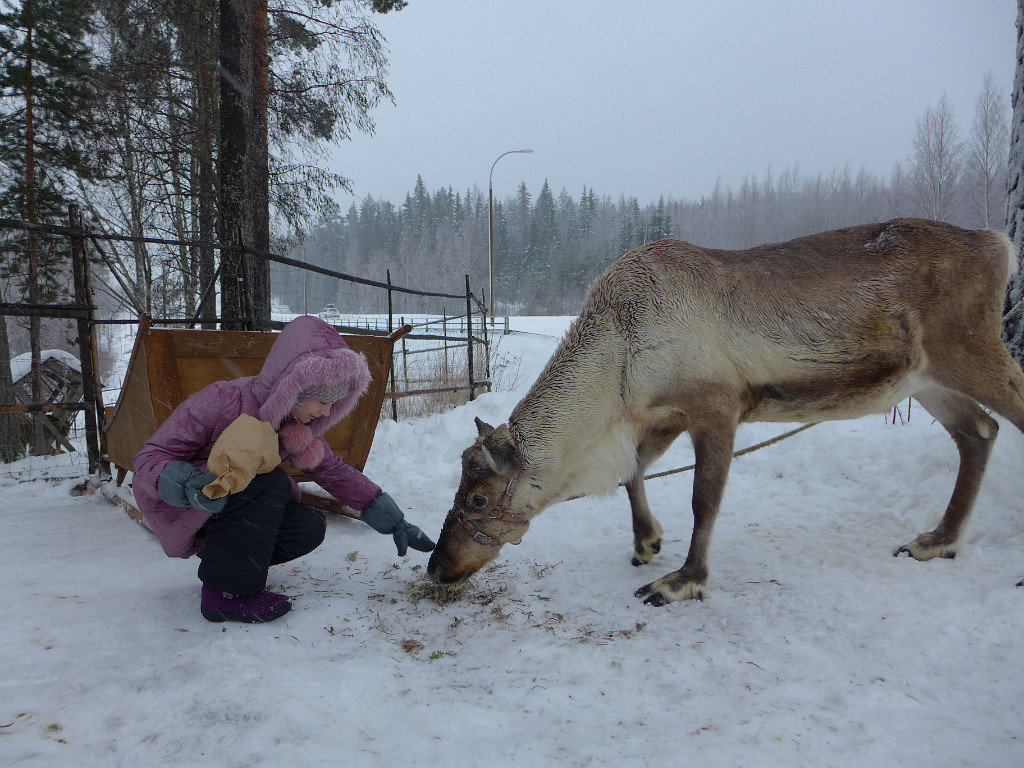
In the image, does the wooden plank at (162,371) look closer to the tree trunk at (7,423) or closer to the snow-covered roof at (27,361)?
the tree trunk at (7,423)

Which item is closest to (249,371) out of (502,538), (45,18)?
(502,538)

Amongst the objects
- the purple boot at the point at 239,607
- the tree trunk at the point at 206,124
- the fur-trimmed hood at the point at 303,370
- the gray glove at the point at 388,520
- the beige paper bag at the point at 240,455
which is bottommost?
the purple boot at the point at 239,607

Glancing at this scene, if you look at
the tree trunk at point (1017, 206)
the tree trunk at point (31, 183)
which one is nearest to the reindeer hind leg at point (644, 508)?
the tree trunk at point (1017, 206)

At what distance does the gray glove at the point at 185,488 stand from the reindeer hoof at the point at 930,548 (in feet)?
11.8

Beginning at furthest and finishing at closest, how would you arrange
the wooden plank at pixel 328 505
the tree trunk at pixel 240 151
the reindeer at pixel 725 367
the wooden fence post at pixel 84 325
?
the tree trunk at pixel 240 151
the wooden fence post at pixel 84 325
the wooden plank at pixel 328 505
the reindeer at pixel 725 367

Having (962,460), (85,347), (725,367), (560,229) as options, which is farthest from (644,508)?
(560,229)

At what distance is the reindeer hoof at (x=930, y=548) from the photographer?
319cm

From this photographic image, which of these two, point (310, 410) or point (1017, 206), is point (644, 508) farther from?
point (1017, 206)

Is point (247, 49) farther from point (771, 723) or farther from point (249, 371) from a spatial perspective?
point (771, 723)

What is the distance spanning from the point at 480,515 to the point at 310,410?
1.02 m

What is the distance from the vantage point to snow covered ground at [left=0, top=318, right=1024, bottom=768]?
1699 mm

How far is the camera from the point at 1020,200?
396 cm

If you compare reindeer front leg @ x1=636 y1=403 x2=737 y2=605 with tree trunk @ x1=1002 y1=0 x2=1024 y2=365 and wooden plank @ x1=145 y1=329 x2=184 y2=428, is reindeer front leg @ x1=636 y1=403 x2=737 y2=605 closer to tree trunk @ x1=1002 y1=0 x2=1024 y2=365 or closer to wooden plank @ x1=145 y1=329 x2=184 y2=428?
tree trunk @ x1=1002 y1=0 x2=1024 y2=365

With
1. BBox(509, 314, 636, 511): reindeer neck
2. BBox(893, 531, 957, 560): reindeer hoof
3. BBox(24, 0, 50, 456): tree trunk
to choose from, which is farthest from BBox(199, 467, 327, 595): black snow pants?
BBox(24, 0, 50, 456): tree trunk
